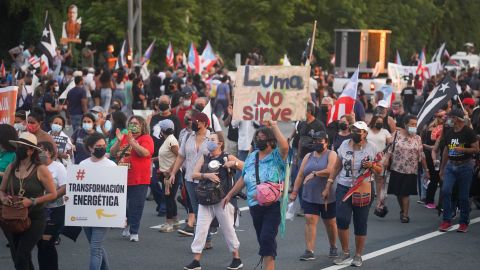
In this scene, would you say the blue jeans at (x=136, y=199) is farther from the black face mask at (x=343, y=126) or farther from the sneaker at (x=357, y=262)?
the black face mask at (x=343, y=126)

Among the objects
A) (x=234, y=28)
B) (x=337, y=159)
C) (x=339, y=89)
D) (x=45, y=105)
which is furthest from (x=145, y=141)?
(x=234, y=28)

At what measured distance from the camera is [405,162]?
1597cm

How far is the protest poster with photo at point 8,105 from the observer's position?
14303 mm

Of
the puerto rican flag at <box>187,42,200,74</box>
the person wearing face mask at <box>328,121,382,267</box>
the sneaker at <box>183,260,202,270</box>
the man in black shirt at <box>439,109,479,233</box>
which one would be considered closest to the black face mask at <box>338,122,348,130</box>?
the man in black shirt at <box>439,109,479,233</box>

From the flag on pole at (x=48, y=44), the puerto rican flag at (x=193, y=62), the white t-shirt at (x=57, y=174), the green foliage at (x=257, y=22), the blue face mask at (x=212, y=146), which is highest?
the green foliage at (x=257, y=22)

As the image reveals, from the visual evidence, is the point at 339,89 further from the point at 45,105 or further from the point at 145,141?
the point at 145,141

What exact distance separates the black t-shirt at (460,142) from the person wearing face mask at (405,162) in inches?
39.7

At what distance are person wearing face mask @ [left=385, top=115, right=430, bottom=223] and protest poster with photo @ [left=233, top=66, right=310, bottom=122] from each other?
13.9 ft

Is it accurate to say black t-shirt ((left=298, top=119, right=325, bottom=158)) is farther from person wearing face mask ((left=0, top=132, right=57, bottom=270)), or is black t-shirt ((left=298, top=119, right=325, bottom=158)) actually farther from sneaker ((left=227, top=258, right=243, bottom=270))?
person wearing face mask ((left=0, top=132, right=57, bottom=270))

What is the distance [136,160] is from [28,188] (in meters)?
3.25

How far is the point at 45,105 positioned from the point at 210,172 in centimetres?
1081

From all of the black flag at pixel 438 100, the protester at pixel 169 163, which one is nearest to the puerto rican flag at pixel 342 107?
the black flag at pixel 438 100

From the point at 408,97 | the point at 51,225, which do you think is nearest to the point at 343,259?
the point at 51,225

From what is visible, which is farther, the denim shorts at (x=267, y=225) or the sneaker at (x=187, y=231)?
the sneaker at (x=187, y=231)
